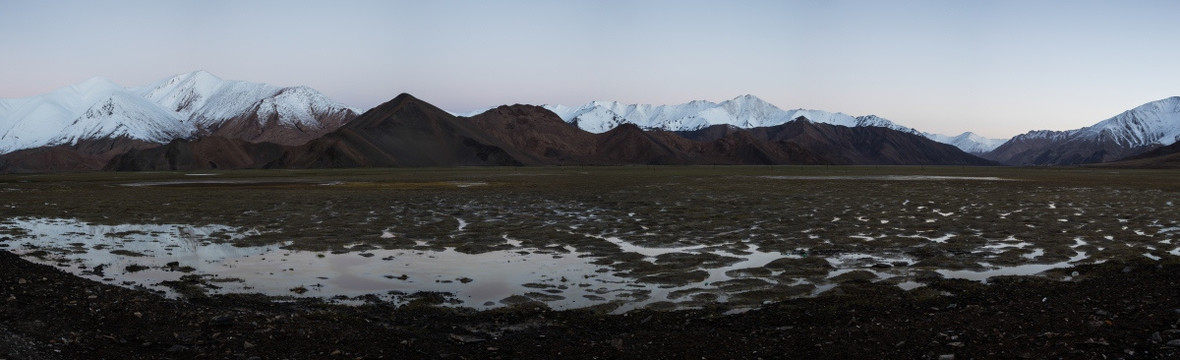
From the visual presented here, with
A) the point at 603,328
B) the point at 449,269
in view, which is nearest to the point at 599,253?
the point at 449,269

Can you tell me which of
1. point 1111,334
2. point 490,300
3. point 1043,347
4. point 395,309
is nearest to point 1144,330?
point 1111,334

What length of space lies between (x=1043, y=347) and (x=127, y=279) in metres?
16.7

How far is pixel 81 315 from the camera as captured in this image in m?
10.8

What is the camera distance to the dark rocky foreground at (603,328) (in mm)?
9250

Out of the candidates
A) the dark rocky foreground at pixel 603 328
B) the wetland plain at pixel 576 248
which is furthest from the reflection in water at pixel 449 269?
the dark rocky foreground at pixel 603 328

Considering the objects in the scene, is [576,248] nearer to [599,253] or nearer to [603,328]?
[599,253]

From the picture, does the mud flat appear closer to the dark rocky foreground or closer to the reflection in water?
the reflection in water

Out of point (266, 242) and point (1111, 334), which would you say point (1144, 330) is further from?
Result: point (266, 242)

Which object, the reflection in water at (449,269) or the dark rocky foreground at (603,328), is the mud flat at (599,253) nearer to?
the reflection in water at (449,269)

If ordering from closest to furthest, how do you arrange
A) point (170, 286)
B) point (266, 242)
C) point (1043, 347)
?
point (1043, 347) < point (170, 286) < point (266, 242)

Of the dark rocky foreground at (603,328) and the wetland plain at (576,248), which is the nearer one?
the dark rocky foreground at (603,328)

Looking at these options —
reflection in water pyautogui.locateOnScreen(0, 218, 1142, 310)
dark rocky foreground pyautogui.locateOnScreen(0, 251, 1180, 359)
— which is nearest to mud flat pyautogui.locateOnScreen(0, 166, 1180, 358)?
reflection in water pyautogui.locateOnScreen(0, 218, 1142, 310)

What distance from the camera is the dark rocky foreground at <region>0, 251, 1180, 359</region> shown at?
9.25 metres

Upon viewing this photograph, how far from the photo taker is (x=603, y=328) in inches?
436
